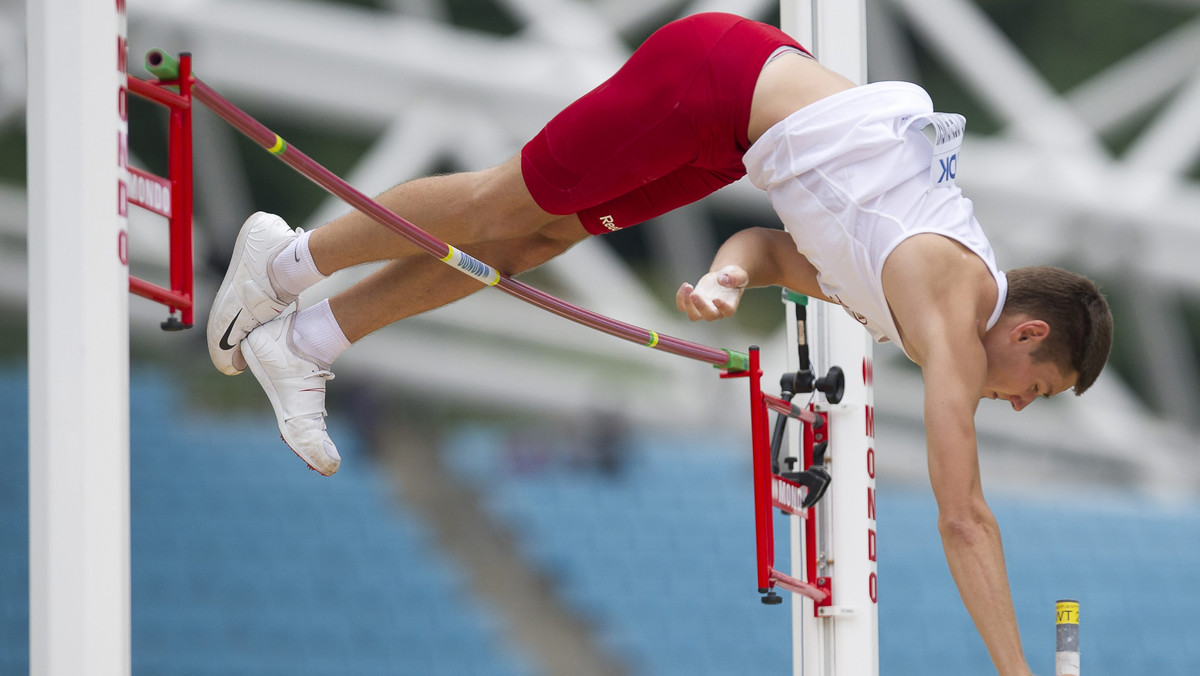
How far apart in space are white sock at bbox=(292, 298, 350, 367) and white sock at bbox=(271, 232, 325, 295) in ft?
0.44

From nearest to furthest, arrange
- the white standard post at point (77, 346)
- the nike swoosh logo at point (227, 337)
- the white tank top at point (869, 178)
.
Answer: the white standard post at point (77, 346), the white tank top at point (869, 178), the nike swoosh logo at point (227, 337)

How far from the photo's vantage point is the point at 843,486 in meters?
3.20

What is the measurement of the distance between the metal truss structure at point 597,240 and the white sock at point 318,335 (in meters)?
5.23

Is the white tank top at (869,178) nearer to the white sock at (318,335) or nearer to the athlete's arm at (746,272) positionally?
the athlete's arm at (746,272)

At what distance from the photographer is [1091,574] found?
845 centimetres

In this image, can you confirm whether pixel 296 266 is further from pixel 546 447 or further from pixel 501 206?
pixel 546 447

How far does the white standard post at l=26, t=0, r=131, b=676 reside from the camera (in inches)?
60.7

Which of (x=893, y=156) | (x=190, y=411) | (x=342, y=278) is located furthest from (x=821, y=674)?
(x=190, y=411)

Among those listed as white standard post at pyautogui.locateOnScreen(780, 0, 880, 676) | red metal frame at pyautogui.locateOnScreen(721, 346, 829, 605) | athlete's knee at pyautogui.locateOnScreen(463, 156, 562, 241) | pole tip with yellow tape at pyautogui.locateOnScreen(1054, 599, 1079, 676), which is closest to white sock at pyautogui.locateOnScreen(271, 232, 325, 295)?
athlete's knee at pyautogui.locateOnScreen(463, 156, 562, 241)

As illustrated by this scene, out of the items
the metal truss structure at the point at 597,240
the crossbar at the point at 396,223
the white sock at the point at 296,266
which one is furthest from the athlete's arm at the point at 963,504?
the metal truss structure at the point at 597,240

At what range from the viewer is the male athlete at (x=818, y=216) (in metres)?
2.10

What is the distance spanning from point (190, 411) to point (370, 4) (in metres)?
5.00

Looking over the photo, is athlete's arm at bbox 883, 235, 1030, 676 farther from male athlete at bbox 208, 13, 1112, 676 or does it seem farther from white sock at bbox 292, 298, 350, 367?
white sock at bbox 292, 298, 350, 367

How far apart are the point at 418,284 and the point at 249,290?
13.5 inches
